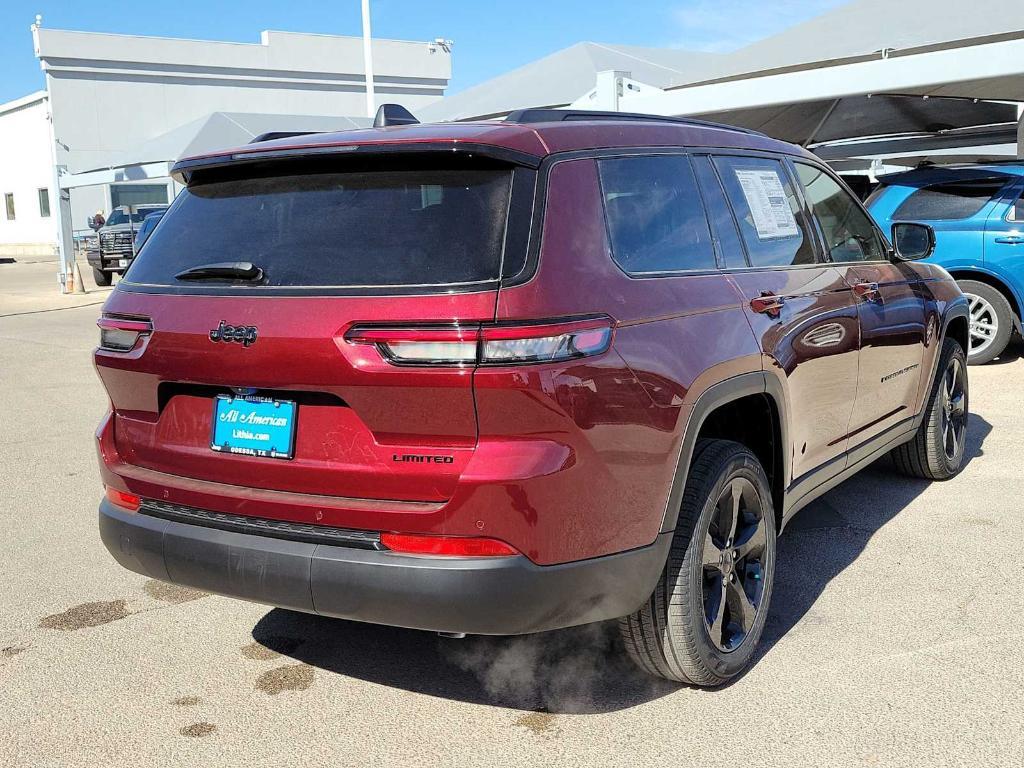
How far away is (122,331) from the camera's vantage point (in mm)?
3109

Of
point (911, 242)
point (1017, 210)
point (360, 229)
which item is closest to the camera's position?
point (360, 229)

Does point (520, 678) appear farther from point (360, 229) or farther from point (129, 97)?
point (129, 97)

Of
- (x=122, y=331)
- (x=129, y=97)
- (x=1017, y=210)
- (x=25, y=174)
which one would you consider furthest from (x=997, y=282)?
(x=25, y=174)

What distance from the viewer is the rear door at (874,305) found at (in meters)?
4.25

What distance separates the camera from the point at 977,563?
4320 mm

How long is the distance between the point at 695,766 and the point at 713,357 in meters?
1.16

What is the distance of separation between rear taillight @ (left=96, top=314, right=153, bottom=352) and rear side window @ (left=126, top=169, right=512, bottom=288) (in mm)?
142

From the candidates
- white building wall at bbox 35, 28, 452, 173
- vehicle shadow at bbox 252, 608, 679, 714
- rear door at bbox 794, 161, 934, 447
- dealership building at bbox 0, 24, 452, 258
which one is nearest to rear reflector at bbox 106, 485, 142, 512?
vehicle shadow at bbox 252, 608, 679, 714

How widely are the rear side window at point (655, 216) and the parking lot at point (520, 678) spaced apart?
136 cm

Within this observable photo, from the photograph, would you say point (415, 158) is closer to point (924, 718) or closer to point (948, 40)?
point (924, 718)

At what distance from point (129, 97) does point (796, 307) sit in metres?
51.8

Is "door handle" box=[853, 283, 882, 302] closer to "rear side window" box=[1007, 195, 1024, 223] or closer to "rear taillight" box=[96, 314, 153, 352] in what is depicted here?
"rear taillight" box=[96, 314, 153, 352]

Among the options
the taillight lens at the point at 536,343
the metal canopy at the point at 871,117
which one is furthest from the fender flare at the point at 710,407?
the metal canopy at the point at 871,117

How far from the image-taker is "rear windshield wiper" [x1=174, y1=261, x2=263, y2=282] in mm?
2863
